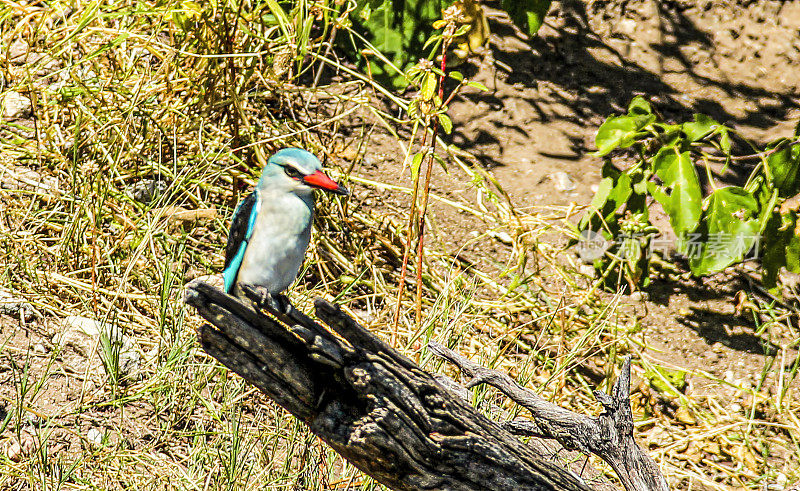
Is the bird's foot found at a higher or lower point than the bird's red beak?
lower

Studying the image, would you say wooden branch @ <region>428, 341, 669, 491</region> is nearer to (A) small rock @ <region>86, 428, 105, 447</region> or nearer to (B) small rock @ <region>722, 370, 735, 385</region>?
(A) small rock @ <region>86, 428, 105, 447</region>

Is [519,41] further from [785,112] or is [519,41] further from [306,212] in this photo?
[306,212]

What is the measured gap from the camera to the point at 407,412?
212 cm

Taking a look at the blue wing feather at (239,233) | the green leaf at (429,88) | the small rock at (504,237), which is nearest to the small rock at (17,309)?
the blue wing feather at (239,233)

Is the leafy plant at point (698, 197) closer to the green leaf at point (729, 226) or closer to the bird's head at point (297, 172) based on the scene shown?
the green leaf at point (729, 226)

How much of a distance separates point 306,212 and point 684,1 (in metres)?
3.50

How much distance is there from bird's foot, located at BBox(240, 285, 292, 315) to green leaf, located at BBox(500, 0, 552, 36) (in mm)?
2042

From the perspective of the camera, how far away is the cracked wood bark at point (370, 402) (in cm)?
210

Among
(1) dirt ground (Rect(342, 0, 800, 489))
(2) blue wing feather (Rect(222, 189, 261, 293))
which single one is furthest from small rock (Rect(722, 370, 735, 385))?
(2) blue wing feather (Rect(222, 189, 261, 293))

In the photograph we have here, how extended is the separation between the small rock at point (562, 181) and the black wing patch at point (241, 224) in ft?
6.85

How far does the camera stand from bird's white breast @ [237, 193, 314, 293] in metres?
2.49

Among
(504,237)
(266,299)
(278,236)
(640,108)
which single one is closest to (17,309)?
(278,236)

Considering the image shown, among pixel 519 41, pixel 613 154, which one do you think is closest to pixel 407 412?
pixel 613 154

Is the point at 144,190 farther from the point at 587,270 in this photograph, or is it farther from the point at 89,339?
the point at 587,270
